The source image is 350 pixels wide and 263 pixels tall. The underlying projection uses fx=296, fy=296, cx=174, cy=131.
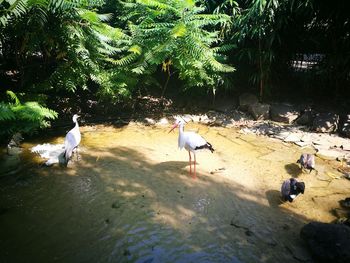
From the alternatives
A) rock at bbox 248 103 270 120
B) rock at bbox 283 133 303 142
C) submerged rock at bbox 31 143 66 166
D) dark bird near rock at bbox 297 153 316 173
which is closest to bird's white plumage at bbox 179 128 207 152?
dark bird near rock at bbox 297 153 316 173

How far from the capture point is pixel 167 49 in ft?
22.8

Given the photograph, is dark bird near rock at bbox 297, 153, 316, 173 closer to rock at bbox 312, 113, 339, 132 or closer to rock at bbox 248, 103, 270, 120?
rock at bbox 312, 113, 339, 132

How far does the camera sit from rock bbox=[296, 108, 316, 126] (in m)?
7.67

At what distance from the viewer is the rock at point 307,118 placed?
7.67 metres

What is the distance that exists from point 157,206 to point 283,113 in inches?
205

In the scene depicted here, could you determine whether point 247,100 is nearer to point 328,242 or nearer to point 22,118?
point 328,242

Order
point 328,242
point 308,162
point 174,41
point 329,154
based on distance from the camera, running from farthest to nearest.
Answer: point 174,41, point 329,154, point 308,162, point 328,242

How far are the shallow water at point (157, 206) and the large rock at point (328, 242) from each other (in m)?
0.18

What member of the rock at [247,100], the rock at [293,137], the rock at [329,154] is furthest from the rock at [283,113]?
the rock at [329,154]

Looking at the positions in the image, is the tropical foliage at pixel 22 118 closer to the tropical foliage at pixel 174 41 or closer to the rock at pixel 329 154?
the tropical foliage at pixel 174 41

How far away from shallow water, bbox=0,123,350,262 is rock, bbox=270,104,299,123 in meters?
1.63

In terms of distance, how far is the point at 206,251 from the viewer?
340 centimetres

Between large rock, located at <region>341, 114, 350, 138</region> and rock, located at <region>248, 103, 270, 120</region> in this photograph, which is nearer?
large rock, located at <region>341, 114, 350, 138</region>

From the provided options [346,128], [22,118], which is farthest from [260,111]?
[22,118]
